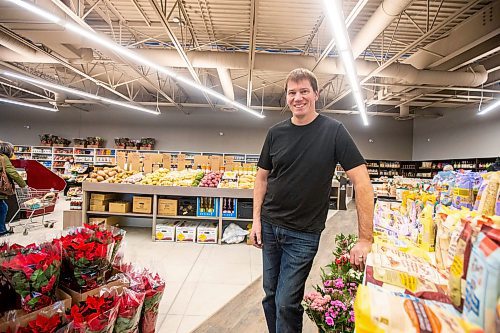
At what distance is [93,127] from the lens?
14.4 metres

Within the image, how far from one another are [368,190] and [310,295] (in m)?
0.71

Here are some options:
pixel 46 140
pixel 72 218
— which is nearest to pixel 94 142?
pixel 46 140

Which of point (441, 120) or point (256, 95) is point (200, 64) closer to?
point (256, 95)

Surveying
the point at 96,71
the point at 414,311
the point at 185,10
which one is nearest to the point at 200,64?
the point at 185,10

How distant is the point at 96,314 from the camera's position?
4.56ft

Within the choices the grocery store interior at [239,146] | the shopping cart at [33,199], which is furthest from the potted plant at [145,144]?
the shopping cart at [33,199]

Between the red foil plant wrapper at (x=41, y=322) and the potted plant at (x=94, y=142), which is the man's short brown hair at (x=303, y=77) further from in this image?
the potted plant at (x=94, y=142)

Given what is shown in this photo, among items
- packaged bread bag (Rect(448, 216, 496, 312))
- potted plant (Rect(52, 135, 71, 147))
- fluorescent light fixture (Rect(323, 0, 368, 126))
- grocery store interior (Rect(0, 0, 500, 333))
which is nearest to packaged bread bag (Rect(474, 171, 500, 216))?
grocery store interior (Rect(0, 0, 500, 333))

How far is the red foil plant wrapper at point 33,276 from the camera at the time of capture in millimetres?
1325

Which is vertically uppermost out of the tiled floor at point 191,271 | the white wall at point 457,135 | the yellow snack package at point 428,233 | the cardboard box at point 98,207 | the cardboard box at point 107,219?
the white wall at point 457,135

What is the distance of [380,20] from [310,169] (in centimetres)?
460

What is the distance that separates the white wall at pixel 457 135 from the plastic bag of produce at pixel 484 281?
1153 centimetres

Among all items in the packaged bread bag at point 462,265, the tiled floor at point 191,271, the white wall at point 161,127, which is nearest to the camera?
the packaged bread bag at point 462,265

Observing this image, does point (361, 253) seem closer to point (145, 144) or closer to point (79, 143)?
point (145, 144)
